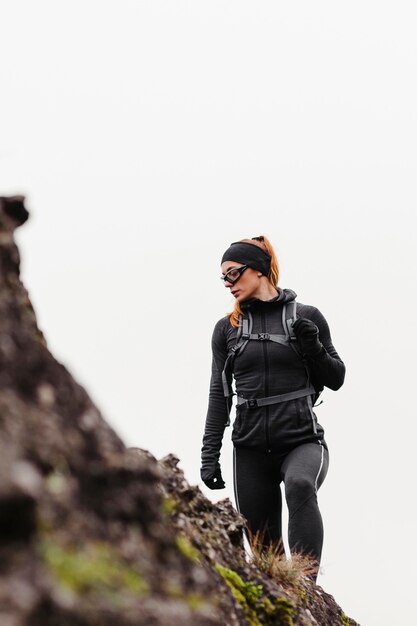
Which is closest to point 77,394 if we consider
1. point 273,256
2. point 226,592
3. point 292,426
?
point 226,592

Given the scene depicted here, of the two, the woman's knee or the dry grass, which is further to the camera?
the woman's knee

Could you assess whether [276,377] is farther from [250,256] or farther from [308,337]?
[250,256]

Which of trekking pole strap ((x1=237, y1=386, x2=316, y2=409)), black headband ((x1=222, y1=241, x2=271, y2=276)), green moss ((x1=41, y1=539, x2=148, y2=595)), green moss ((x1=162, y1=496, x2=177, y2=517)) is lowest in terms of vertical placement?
green moss ((x1=41, y1=539, x2=148, y2=595))

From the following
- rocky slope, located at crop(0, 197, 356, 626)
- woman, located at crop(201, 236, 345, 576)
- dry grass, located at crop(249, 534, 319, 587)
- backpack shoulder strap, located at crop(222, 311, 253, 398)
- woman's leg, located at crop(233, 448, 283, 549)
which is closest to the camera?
rocky slope, located at crop(0, 197, 356, 626)

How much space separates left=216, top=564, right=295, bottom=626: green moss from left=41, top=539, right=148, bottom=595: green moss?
2139 millimetres

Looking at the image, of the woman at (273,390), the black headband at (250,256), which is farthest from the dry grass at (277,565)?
the black headband at (250,256)

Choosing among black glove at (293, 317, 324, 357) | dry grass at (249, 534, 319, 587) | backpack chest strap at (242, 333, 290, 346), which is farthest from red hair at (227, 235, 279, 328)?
dry grass at (249, 534, 319, 587)

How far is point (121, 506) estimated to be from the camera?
277 cm

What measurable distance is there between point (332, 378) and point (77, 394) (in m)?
5.31

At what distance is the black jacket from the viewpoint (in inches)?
311

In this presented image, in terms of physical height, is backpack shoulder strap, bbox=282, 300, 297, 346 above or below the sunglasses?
below

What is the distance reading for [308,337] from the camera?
7.86 meters

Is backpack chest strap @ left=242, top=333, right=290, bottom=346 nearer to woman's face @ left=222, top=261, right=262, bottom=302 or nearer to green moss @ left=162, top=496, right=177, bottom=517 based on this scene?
woman's face @ left=222, top=261, right=262, bottom=302

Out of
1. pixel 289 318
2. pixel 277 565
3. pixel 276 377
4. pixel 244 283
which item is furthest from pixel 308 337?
pixel 277 565
